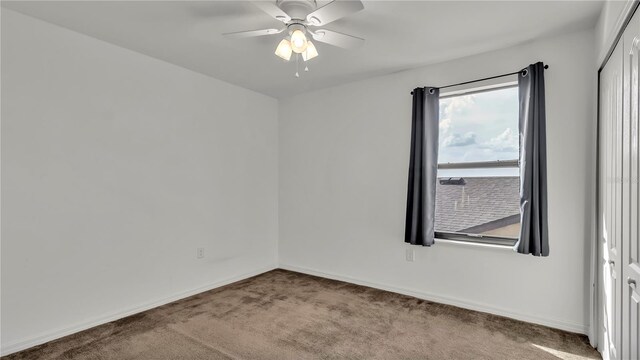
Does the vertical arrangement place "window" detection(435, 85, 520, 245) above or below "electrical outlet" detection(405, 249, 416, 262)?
above

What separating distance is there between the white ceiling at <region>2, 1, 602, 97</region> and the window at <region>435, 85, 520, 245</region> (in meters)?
0.53

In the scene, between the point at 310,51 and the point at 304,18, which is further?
the point at 310,51

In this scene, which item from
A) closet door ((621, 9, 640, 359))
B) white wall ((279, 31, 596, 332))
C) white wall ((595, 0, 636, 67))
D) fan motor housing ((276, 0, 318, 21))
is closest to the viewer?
closet door ((621, 9, 640, 359))

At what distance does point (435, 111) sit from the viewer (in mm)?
3318

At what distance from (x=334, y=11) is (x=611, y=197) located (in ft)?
6.74

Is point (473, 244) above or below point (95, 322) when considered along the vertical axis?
above

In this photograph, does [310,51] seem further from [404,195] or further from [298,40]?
[404,195]

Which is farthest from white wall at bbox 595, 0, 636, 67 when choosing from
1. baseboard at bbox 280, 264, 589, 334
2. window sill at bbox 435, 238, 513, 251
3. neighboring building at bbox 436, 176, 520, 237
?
baseboard at bbox 280, 264, 589, 334

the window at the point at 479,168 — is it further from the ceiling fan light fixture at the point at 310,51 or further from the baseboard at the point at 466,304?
the ceiling fan light fixture at the point at 310,51

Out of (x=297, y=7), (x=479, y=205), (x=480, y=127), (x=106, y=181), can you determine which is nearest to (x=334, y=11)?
(x=297, y=7)

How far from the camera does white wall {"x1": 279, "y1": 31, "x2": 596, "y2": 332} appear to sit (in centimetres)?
265

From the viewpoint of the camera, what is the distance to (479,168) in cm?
318

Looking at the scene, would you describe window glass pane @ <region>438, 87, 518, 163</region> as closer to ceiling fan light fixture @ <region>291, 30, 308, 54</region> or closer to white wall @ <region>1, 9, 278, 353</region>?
ceiling fan light fixture @ <region>291, 30, 308, 54</region>

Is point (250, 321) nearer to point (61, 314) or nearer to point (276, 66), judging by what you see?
point (61, 314)
